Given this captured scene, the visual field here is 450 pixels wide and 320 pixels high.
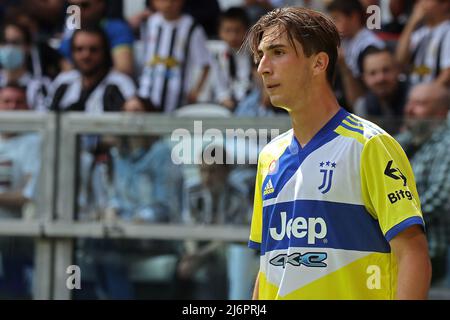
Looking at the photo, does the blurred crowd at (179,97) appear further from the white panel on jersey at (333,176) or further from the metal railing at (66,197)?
the white panel on jersey at (333,176)

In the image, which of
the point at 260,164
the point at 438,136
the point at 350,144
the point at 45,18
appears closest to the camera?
→ the point at 350,144

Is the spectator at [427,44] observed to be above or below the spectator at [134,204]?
above

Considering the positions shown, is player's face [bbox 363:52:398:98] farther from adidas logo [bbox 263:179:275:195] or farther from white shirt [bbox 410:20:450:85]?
adidas logo [bbox 263:179:275:195]

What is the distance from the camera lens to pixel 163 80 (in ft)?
Result: 24.5

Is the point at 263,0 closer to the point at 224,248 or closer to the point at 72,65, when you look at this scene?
the point at 72,65

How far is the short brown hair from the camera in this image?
3322 mm

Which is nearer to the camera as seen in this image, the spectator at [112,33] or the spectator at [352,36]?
the spectator at [352,36]

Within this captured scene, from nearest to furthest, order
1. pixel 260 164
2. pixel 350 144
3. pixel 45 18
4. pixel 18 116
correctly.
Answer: pixel 350 144 < pixel 260 164 < pixel 18 116 < pixel 45 18

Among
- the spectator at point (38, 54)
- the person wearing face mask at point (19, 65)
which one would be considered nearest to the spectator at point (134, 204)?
the person wearing face mask at point (19, 65)

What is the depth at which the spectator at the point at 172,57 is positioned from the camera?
7500mm

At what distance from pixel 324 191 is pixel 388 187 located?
268 mm

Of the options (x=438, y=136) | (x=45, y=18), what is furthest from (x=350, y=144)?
(x=45, y=18)

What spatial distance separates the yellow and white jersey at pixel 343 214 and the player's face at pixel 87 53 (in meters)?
4.52

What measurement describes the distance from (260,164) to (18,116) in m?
3.47
